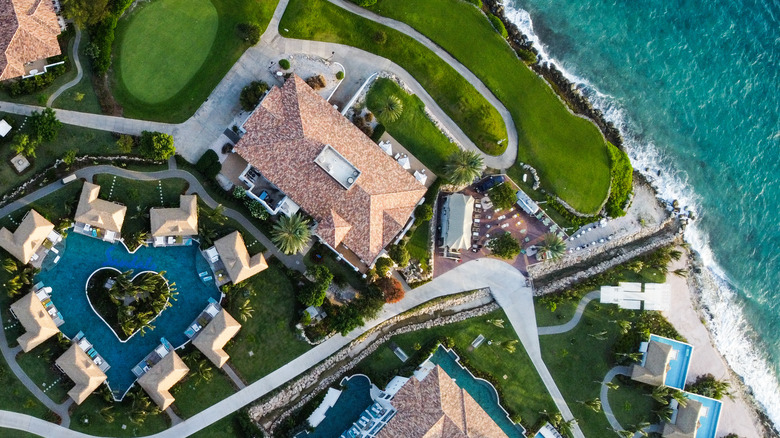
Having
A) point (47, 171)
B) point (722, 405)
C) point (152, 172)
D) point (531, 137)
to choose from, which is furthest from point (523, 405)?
point (47, 171)

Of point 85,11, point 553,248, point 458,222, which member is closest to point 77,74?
point 85,11

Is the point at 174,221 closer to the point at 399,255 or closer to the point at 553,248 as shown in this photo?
the point at 399,255

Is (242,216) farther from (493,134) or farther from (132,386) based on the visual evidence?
(493,134)

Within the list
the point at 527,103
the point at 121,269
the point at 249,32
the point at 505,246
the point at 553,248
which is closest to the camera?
the point at 121,269

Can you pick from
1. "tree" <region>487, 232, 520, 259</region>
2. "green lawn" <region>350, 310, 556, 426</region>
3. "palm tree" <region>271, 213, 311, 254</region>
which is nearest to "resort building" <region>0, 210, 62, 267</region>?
"palm tree" <region>271, 213, 311, 254</region>

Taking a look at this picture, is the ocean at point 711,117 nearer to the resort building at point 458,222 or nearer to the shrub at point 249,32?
the resort building at point 458,222

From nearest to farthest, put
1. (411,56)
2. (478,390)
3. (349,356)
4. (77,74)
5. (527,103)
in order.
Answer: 1. (77,74)
2. (349,356)
3. (478,390)
4. (411,56)
5. (527,103)

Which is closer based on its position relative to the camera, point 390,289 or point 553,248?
point 390,289
